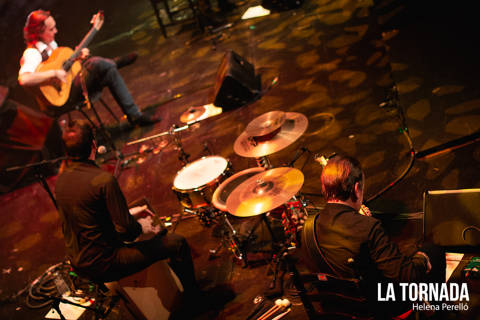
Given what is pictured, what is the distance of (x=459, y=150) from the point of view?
3.58 metres

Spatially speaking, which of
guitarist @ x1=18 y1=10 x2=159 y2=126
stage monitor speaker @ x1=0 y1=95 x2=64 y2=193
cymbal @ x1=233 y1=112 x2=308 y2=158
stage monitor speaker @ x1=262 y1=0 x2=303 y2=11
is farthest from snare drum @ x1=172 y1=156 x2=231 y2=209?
stage monitor speaker @ x1=262 y1=0 x2=303 y2=11

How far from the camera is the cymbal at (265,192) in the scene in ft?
8.65

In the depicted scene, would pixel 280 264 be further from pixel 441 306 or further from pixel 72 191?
pixel 72 191

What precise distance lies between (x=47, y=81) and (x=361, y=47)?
482cm

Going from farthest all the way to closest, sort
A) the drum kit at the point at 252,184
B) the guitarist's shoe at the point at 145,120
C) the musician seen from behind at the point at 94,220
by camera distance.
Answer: the guitarist's shoe at the point at 145,120, the drum kit at the point at 252,184, the musician seen from behind at the point at 94,220

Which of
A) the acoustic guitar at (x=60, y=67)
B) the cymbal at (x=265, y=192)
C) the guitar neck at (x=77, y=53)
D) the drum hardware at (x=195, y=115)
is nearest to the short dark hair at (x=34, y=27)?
the acoustic guitar at (x=60, y=67)

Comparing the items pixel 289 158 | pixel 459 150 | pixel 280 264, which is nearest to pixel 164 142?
pixel 289 158

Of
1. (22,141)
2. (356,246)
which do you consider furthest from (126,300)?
(22,141)

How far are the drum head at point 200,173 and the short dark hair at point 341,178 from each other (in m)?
1.55

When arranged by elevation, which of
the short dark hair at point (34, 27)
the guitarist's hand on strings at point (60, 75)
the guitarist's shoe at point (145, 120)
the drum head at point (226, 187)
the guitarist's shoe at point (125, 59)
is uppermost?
the short dark hair at point (34, 27)

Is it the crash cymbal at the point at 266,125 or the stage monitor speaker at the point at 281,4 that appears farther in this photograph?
the stage monitor speaker at the point at 281,4

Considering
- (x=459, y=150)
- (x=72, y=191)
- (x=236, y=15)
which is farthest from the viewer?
(x=236, y=15)

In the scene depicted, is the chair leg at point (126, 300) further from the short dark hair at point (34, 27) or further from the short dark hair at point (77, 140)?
the short dark hair at point (34, 27)

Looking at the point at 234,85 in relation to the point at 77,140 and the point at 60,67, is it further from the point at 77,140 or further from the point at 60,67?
the point at 77,140
